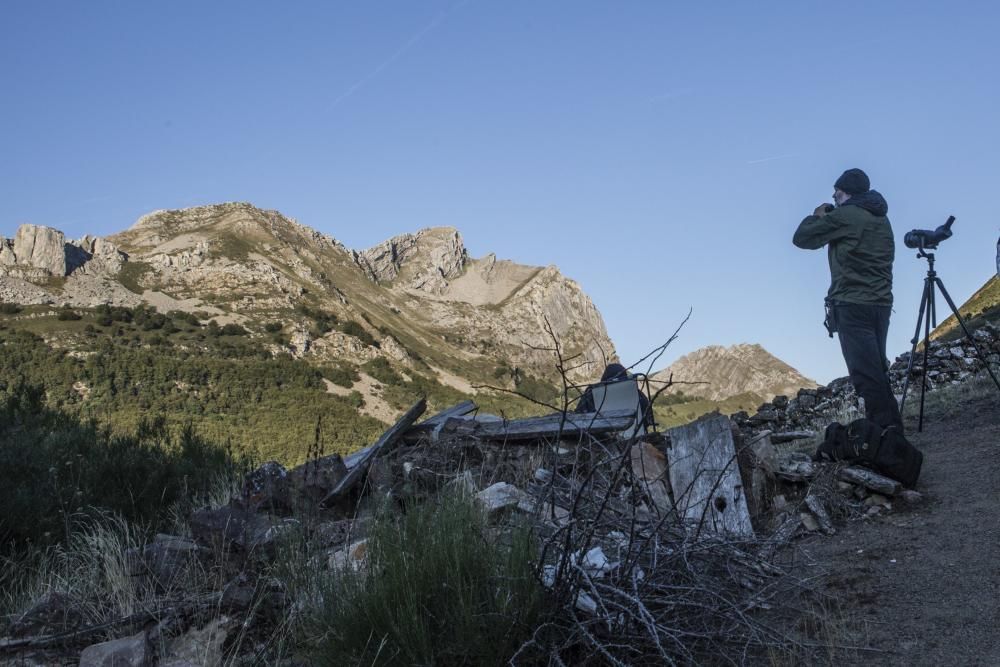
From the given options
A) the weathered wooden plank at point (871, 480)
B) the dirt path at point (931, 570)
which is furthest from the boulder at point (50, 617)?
the weathered wooden plank at point (871, 480)

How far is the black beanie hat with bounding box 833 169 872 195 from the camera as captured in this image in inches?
217

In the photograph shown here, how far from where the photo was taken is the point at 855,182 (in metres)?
5.51

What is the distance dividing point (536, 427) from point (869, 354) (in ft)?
8.69

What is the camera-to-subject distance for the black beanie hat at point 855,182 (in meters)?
5.51

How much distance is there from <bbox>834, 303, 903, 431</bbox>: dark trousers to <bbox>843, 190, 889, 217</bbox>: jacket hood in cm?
72

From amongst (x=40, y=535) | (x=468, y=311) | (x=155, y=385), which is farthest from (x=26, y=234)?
(x=40, y=535)

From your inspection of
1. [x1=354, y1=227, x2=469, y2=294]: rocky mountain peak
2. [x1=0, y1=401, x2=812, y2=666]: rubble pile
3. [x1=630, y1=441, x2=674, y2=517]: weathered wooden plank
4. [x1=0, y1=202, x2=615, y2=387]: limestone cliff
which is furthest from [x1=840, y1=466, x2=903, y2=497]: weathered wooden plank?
[x1=354, y1=227, x2=469, y2=294]: rocky mountain peak

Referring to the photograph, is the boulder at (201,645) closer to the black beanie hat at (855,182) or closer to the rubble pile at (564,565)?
the rubble pile at (564,565)

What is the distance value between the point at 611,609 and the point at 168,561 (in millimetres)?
2790

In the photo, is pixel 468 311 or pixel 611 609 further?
pixel 468 311

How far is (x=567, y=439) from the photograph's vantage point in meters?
6.42

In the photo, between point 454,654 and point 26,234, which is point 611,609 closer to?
point 454,654

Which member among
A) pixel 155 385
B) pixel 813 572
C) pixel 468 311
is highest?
pixel 468 311

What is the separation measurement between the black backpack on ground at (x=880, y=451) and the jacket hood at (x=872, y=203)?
1605mm
